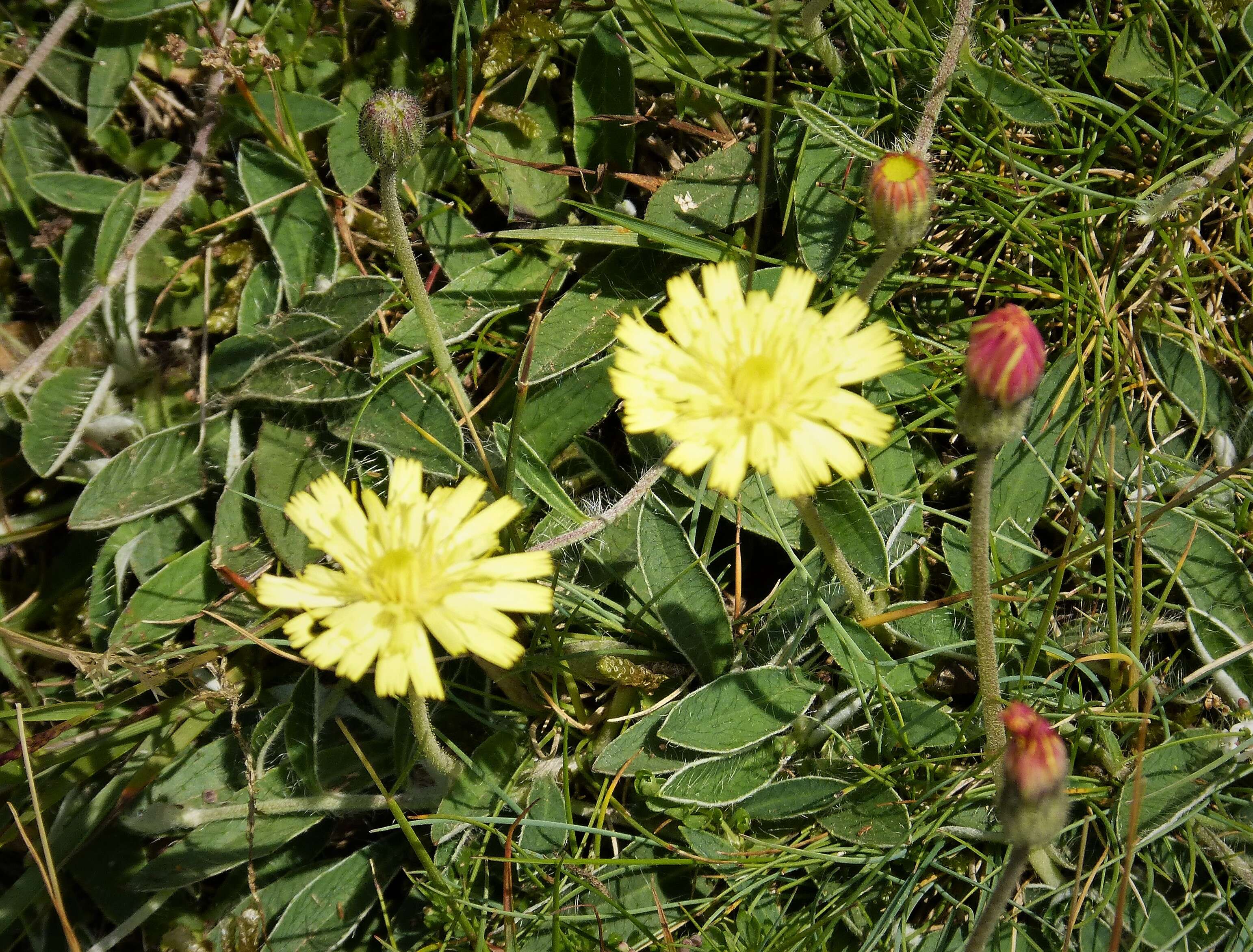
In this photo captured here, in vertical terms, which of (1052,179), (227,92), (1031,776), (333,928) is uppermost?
(227,92)

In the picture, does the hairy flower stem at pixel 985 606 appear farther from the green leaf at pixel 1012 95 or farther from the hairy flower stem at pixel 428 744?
the green leaf at pixel 1012 95

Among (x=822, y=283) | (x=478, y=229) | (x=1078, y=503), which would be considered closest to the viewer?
(x=1078, y=503)

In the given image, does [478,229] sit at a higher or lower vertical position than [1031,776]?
higher

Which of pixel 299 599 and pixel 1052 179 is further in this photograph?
pixel 1052 179

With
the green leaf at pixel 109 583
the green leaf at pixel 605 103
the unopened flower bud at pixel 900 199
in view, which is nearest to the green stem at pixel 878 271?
the unopened flower bud at pixel 900 199

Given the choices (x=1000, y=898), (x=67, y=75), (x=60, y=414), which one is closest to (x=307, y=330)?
(x=60, y=414)

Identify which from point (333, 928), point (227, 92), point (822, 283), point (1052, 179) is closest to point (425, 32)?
point (227, 92)

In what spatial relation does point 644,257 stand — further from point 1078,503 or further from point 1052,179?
point 1078,503
